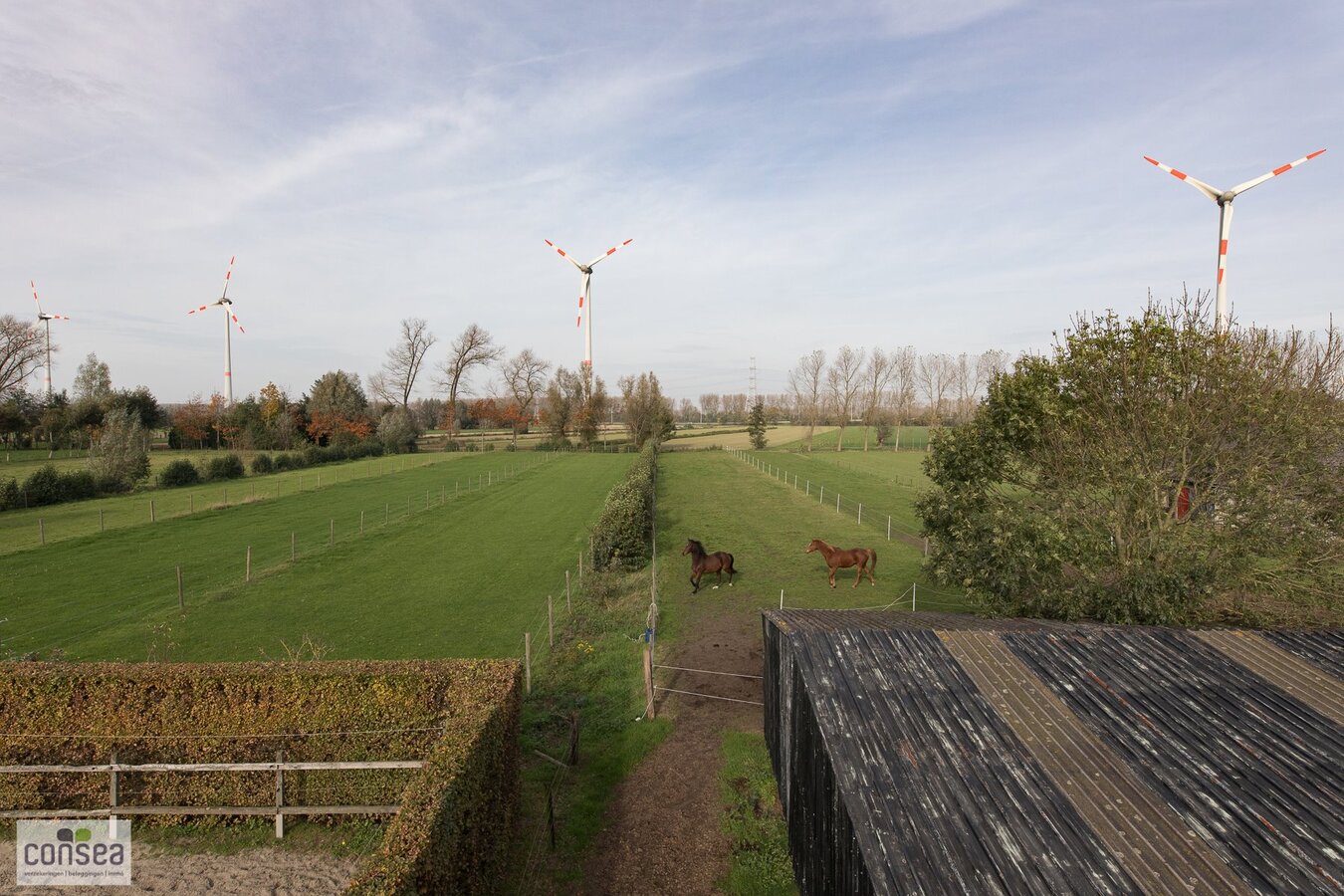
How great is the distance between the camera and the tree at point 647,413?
81.1 m

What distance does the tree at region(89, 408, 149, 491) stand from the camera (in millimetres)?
36312

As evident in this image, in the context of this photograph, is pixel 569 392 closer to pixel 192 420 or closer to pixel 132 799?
pixel 192 420

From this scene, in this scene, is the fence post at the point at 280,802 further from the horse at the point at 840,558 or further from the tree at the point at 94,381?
the tree at the point at 94,381

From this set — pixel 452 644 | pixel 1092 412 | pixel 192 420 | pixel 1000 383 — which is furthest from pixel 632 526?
pixel 192 420

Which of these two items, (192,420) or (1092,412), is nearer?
(1092,412)

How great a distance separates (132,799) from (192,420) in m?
72.7

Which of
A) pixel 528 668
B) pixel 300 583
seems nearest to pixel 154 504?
pixel 300 583

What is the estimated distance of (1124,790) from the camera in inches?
221

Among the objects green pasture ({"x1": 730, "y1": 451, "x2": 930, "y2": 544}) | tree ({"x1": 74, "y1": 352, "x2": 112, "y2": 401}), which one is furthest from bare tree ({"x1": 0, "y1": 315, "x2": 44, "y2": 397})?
green pasture ({"x1": 730, "y1": 451, "x2": 930, "y2": 544})

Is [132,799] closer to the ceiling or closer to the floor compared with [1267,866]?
closer to the floor

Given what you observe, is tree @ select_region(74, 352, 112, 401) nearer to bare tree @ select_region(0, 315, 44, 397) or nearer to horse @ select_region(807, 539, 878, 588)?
bare tree @ select_region(0, 315, 44, 397)

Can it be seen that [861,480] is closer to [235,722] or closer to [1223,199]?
[1223,199]

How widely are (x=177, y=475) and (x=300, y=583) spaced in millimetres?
30141

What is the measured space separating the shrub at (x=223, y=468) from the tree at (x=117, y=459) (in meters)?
4.58
